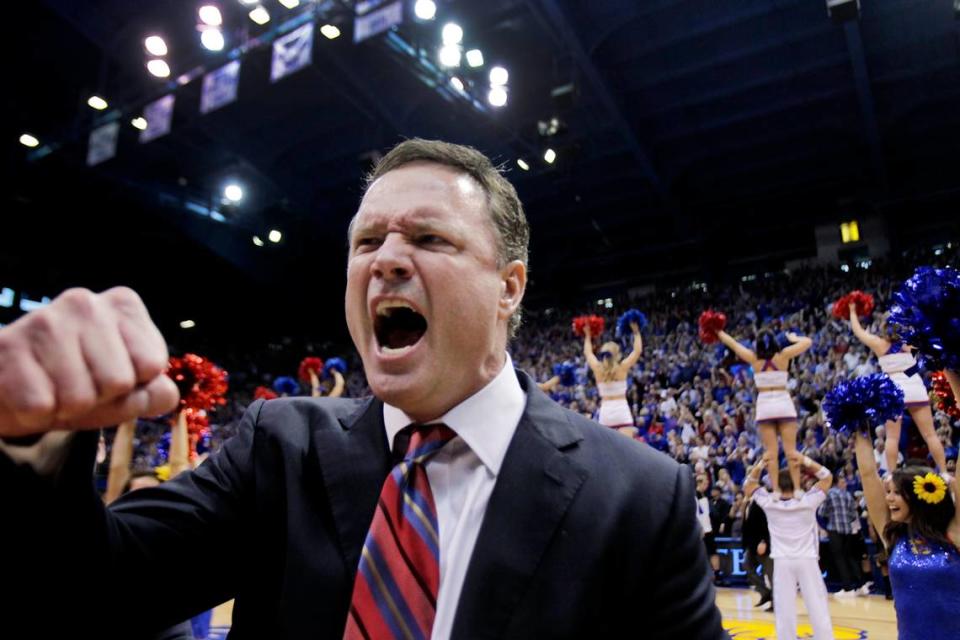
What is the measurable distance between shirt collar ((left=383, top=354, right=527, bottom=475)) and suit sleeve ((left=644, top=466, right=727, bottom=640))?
294 mm

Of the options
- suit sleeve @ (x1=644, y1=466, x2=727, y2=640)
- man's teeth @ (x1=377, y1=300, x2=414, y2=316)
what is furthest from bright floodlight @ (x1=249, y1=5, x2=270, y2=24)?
suit sleeve @ (x1=644, y1=466, x2=727, y2=640)

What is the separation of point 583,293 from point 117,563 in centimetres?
2011

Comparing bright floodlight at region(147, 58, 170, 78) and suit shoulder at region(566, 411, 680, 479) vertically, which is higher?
bright floodlight at region(147, 58, 170, 78)

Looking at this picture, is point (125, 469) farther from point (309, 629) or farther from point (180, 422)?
point (309, 629)

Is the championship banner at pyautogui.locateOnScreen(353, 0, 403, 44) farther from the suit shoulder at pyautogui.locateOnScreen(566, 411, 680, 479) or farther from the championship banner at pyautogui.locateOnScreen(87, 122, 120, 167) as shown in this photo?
the suit shoulder at pyautogui.locateOnScreen(566, 411, 680, 479)

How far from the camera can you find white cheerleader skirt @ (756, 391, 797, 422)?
6184 millimetres

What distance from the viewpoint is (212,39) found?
1023 cm

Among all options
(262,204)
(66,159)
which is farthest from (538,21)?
(66,159)

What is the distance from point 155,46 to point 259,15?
2.18 m

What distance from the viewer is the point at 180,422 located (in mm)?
3193

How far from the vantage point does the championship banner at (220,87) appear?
1024cm

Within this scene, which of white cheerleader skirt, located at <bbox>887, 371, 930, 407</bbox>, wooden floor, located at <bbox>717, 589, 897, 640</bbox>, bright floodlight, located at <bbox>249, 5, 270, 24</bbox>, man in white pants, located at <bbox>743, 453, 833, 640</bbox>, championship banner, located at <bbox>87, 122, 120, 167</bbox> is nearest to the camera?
man in white pants, located at <bbox>743, 453, 833, 640</bbox>

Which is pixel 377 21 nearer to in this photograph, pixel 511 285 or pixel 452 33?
pixel 452 33

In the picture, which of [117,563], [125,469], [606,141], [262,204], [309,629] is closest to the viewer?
[117,563]
